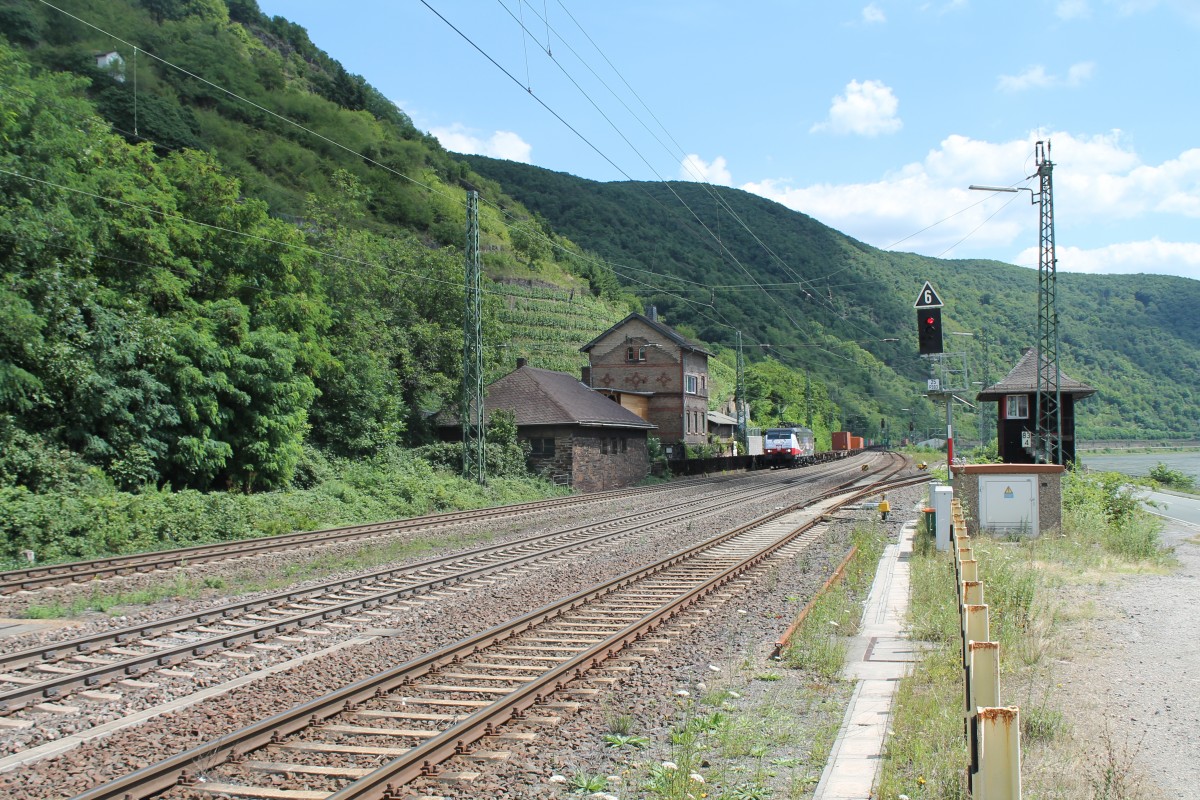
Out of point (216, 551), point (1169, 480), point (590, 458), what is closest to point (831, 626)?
point (216, 551)

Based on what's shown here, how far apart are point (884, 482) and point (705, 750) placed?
3751 centimetres

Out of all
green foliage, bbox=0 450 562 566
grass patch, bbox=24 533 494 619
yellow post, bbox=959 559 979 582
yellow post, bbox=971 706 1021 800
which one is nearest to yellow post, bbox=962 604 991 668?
yellow post, bbox=971 706 1021 800

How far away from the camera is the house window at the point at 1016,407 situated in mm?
40281

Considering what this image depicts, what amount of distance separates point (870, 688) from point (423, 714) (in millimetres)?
3951

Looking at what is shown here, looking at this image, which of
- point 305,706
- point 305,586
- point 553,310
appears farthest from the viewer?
point 553,310

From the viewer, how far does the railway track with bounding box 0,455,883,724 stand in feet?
27.2

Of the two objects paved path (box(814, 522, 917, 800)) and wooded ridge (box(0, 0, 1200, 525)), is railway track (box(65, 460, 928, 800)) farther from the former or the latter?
wooded ridge (box(0, 0, 1200, 525))

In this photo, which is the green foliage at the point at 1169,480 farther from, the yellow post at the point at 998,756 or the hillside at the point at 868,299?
the hillside at the point at 868,299

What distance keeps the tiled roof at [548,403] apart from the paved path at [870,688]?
24.8m

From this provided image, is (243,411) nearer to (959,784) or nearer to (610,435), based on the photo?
(610,435)

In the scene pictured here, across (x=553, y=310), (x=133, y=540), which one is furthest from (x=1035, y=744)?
(x=553, y=310)

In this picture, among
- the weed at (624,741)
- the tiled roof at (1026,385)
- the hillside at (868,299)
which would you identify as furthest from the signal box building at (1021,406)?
the hillside at (868,299)

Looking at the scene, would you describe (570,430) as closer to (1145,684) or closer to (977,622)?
(1145,684)

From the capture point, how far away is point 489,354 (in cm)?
4250
